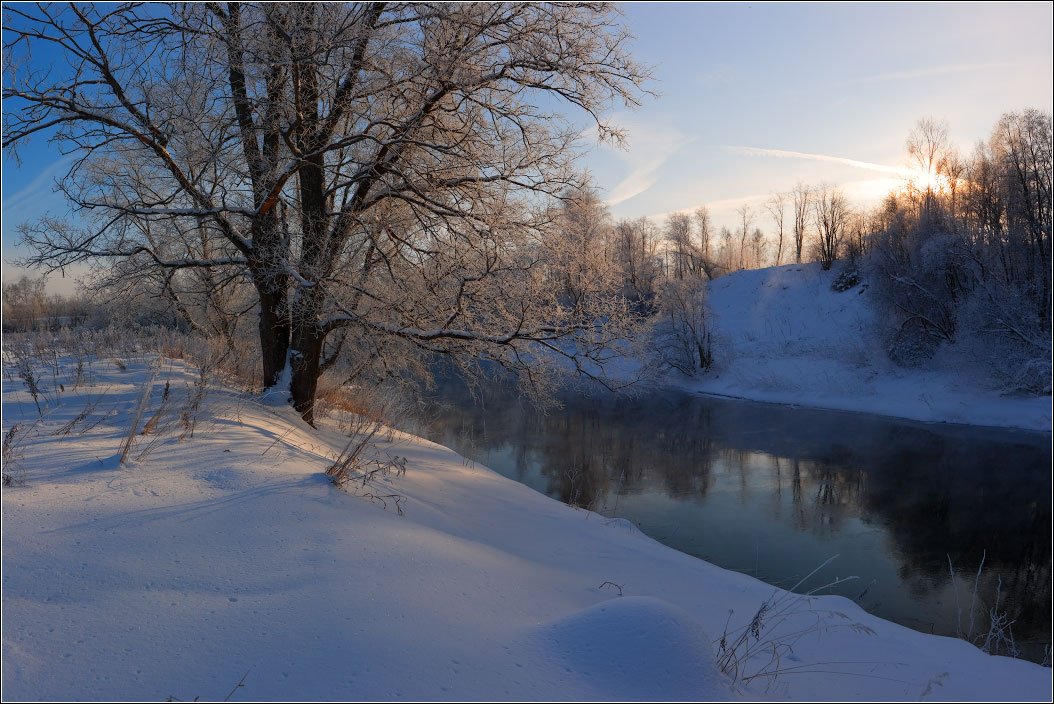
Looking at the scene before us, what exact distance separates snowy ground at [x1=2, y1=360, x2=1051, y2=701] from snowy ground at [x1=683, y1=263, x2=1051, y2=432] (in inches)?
736

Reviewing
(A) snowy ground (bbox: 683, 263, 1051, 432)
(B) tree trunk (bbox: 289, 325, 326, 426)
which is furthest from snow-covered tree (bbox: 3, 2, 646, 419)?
(A) snowy ground (bbox: 683, 263, 1051, 432)

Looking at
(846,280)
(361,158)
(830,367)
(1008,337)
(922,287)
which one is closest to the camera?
(361,158)

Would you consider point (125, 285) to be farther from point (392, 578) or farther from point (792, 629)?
point (792, 629)

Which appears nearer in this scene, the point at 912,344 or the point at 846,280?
the point at 912,344

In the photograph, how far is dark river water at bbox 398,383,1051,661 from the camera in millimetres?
7891

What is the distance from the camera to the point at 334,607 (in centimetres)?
293

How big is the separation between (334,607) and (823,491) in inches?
448

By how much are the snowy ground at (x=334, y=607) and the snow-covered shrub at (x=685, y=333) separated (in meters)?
23.6

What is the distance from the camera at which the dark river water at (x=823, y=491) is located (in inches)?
311

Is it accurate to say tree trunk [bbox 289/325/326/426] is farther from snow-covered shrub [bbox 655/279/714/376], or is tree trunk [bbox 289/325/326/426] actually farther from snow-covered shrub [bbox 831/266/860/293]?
snow-covered shrub [bbox 831/266/860/293]

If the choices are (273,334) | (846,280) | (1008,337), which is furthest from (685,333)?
(273,334)

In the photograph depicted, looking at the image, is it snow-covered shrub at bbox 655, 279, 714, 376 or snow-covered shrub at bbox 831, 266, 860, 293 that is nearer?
snow-covered shrub at bbox 655, 279, 714, 376

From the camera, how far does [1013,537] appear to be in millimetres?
9859

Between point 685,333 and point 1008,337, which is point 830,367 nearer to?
point 685,333
